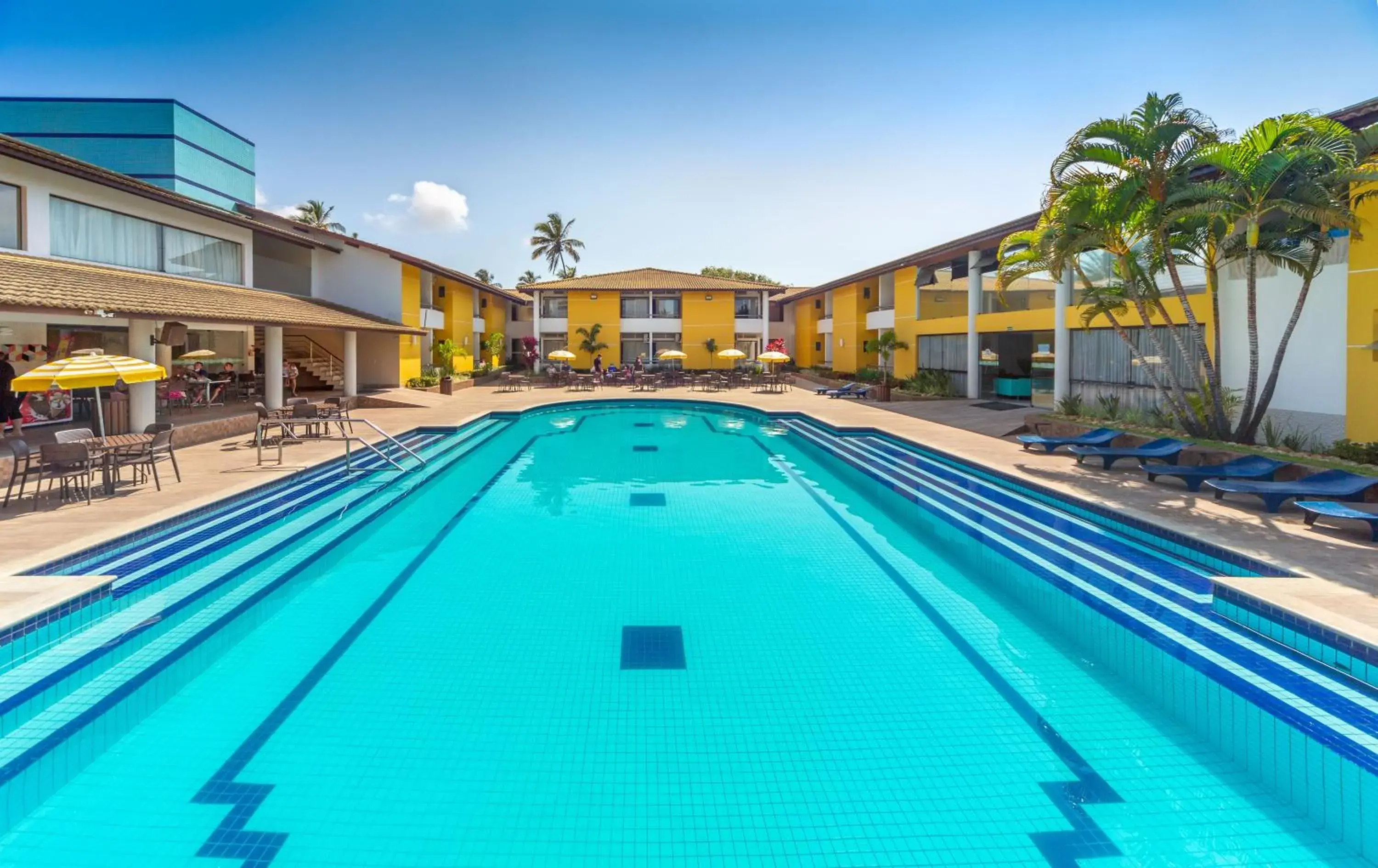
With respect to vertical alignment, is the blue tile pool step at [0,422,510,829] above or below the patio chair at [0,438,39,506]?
below

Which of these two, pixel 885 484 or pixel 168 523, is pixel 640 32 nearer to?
pixel 885 484

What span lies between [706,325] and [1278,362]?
1188 inches

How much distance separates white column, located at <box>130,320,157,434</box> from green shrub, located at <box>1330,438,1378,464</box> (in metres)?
18.8

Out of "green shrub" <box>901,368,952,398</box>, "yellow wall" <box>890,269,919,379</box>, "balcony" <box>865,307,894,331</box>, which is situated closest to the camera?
"green shrub" <box>901,368,952,398</box>

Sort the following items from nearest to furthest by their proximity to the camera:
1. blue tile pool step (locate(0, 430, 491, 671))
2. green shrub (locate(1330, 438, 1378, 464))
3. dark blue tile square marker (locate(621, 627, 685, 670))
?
dark blue tile square marker (locate(621, 627, 685, 670))
blue tile pool step (locate(0, 430, 491, 671))
green shrub (locate(1330, 438, 1378, 464))

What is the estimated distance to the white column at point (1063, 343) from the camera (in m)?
18.7

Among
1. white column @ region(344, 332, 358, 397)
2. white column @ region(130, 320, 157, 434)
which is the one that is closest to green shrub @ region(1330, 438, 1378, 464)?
white column @ region(130, 320, 157, 434)

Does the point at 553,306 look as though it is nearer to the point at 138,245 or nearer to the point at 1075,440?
the point at 138,245

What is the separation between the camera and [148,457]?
1011cm

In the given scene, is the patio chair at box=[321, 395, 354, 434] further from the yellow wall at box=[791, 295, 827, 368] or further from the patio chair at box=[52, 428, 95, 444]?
the yellow wall at box=[791, 295, 827, 368]

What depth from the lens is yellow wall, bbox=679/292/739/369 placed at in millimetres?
40062

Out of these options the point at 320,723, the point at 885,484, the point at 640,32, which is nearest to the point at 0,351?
the point at 640,32

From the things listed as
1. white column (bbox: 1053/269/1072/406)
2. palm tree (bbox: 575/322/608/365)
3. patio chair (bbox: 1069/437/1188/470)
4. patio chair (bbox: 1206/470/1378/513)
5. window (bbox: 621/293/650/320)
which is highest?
window (bbox: 621/293/650/320)

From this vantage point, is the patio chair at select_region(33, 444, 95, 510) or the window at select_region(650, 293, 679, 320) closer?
the patio chair at select_region(33, 444, 95, 510)
